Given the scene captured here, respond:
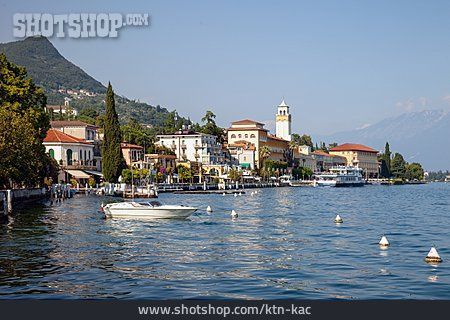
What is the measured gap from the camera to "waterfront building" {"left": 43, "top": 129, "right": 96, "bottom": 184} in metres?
106

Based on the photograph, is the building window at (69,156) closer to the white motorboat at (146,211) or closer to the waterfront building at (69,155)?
the waterfront building at (69,155)

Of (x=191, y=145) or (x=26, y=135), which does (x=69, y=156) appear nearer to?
(x=191, y=145)

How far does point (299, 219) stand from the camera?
163ft

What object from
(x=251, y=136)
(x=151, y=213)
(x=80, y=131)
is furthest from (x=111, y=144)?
(x=251, y=136)

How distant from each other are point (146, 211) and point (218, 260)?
67.6 ft

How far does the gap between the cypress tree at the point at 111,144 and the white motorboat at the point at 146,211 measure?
51.9m

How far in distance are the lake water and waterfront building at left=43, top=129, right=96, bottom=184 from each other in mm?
63009

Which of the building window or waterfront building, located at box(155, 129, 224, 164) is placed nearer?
the building window

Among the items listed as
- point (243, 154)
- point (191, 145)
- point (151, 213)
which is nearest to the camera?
point (151, 213)

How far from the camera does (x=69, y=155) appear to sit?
108125 millimetres

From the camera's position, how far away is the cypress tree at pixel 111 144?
97.6 m

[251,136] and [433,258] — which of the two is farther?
[251,136]

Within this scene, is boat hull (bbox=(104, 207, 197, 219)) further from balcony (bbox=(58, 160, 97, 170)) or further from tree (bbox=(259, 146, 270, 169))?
tree (bbox=(259, 146, 270, 169))

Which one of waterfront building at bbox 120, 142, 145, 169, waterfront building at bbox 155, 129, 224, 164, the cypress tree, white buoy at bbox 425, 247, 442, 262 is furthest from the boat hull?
waterfront building at bbox 155, 129, 224, 164
